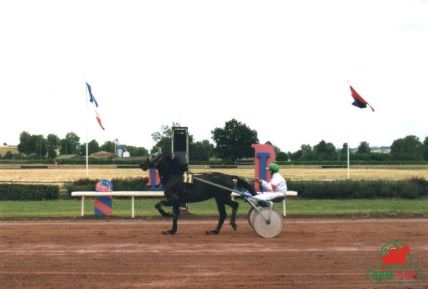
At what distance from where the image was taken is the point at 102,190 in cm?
1619

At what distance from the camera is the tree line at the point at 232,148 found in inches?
3442

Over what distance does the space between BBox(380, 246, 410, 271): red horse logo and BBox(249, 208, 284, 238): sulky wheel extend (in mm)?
2560

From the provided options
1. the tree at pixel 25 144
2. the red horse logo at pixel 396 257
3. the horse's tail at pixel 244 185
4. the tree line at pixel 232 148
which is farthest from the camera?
the tree at pixel 25 144

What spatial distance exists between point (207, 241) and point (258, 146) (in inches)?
A: 400

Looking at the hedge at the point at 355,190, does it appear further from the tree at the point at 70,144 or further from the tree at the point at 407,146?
the tree at the point at 70,144

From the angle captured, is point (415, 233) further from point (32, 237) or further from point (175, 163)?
point (32, 237)

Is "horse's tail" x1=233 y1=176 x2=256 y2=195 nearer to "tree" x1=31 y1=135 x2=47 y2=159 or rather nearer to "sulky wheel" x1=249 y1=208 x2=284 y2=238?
"sulky wheel" x1=249 y1=208 x2=284 y2=238

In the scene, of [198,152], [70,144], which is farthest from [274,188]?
[70,144]

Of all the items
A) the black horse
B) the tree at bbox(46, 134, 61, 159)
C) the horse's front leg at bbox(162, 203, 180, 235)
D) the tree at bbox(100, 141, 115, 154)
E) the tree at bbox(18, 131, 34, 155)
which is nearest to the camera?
the black horse

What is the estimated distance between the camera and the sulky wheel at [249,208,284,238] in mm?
11344

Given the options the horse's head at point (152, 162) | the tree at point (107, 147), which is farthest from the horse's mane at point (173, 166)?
the tree at point (107, 147)

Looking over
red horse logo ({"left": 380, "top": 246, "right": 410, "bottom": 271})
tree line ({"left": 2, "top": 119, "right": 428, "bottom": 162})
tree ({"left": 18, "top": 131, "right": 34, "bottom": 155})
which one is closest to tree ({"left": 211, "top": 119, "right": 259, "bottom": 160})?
tree line ({"left": 2, "top": 119, "right": 428, "bottom": 162})

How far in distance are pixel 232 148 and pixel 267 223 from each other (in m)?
77.2

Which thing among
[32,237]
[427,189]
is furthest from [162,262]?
[427,189]
